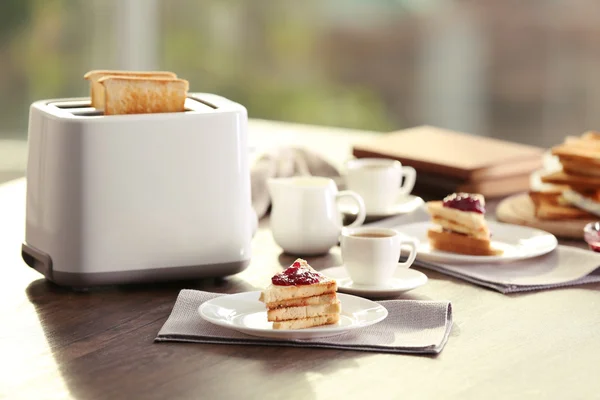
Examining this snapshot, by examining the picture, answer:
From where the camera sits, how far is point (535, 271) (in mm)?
1577

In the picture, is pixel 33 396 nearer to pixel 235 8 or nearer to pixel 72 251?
pixel 72 251

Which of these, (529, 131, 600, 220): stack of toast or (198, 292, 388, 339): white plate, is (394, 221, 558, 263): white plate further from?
(198, 292, 388, 339): white plate

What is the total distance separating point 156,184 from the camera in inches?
55.2

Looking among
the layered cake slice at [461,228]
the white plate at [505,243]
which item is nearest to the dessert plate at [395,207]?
the white plate at [505,243]

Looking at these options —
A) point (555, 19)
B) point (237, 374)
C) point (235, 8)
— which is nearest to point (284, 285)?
point (237, 374)

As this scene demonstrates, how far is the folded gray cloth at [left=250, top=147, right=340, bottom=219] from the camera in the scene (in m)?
1.96

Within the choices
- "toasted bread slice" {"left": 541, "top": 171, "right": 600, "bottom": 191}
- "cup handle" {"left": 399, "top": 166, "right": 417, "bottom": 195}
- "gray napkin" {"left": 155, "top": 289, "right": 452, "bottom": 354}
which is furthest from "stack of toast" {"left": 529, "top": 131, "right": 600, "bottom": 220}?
"gray napkin" {"left": 155, "top": 289, "right": 452, "bottom": 354}

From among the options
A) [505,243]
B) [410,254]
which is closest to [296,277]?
[410,254]

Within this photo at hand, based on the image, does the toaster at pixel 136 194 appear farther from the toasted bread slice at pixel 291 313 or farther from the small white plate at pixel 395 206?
the small white plate at pixel 395 206

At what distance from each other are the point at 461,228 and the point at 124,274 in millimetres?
553

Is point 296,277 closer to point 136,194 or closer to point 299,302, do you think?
point 299,302

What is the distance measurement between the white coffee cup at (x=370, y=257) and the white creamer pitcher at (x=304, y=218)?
0.19 meters

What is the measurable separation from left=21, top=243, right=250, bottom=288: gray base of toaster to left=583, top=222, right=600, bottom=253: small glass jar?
1.86 ft

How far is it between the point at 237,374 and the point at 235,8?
642 centimetres
